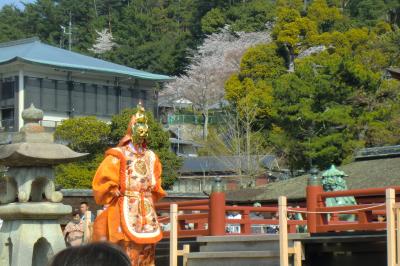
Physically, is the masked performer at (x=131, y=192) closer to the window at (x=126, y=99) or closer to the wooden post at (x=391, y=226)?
the wooden post at (x=391, y=226)

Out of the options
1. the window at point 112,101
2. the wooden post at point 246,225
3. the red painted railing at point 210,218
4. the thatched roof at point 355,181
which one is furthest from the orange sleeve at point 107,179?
the window at point 112,101

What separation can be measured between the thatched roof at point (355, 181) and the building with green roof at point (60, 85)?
2248 centimetres

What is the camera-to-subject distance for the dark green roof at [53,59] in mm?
46059

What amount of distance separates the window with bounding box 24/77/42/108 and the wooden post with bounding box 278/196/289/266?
35483 mm

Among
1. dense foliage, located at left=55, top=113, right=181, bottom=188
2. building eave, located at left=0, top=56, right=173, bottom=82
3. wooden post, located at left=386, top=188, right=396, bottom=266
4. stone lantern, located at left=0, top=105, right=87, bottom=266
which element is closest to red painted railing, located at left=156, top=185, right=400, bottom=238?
wooden post, located at left=386, top=188, right=396, bottom=266

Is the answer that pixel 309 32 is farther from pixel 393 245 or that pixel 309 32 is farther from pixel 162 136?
pixel 393 245

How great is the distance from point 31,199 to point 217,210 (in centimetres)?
325

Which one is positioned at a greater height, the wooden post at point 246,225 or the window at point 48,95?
the window at point 48,95

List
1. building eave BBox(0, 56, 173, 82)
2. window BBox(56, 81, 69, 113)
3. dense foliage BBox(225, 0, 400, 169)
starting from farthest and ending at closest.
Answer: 1. window BBox(56, 81, 69, 113)
2. building eave BBox(0, 56, 173, 82)
3. dense foliage BBox(225, 0, 400, 169)

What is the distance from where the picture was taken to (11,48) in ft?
164

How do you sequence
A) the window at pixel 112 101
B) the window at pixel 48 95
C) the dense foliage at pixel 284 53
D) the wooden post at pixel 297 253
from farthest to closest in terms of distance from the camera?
the window at pixel 112 101, the window at pixel 48 95, the dense foliage at pixel 284 53, the wooden post at pixel 297 253

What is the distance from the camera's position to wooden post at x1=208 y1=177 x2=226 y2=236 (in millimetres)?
13250

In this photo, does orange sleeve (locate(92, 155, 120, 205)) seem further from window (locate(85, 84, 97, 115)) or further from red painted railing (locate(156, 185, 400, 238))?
window (locate(85, 84, 97, 115))

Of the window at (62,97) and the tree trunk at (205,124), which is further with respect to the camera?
the tree trunk at (205,124)
